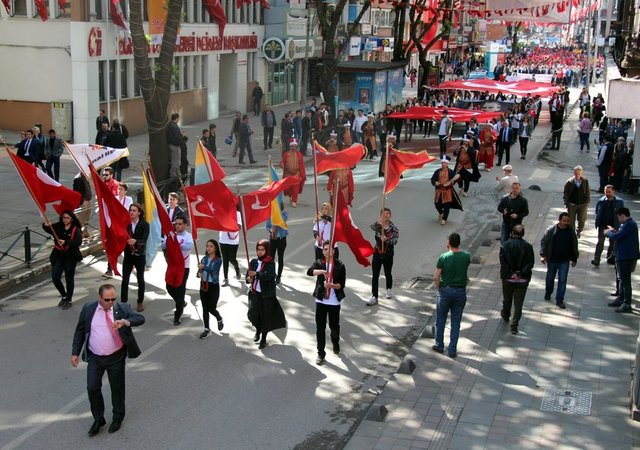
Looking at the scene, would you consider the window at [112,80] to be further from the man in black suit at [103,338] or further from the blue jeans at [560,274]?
the man in black suit at [103,338]

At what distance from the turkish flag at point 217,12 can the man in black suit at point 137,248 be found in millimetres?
25813

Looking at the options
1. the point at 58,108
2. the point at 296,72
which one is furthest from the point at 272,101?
the point at 58,108

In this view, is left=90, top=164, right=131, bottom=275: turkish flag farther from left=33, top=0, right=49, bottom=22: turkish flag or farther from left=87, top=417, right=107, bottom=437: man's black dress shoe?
left=33, top=0, right=49, bottom=22: turkish flag

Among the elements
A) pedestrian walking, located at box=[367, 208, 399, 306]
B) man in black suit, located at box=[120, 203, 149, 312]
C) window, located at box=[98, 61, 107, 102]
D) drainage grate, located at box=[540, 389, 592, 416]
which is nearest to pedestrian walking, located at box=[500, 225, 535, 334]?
pedestrian walking, located at box=[367, 208, 399, 306]

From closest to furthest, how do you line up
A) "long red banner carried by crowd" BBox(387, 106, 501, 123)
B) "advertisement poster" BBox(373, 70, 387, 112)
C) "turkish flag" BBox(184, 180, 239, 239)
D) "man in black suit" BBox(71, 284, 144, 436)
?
"man in black suit" BBox(71, 284, 144, 436) → "turkish flag" BBox(184, 180, 239, 239) → "long red banner carried by crowd" BBox(387, 106, 501, 123) → "advertisement poster" BBox(373, 70, 387, 112)

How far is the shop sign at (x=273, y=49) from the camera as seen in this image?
1718 inches

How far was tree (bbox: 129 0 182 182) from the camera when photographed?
21.0m

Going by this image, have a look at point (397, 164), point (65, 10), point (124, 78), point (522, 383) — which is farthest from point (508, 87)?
point (522, 383)

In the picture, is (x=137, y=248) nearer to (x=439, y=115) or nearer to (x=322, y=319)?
(x=322, y=319)

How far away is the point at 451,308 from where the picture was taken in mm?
11742

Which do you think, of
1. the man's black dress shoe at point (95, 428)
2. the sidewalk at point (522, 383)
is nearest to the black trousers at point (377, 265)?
the sidewalk at point (522, 383)

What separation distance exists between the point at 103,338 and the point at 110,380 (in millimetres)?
466

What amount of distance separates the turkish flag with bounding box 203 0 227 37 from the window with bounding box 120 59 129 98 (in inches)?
264

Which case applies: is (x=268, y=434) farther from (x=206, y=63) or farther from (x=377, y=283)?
(x=206, y=63)
